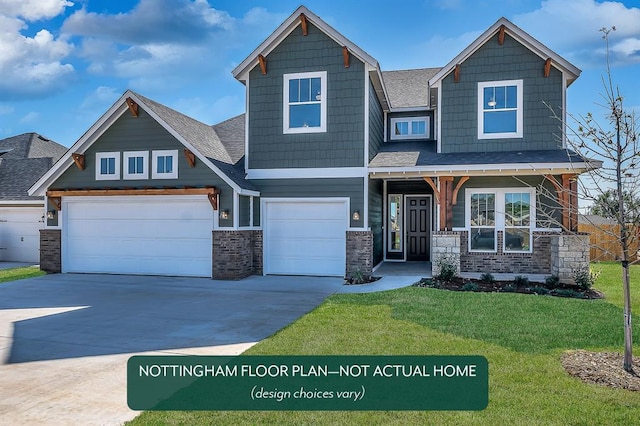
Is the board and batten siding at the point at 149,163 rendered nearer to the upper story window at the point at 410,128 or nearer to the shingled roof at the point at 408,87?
the upper story window at the point at 410,128

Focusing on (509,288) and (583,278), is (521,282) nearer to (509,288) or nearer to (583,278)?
(509,288)

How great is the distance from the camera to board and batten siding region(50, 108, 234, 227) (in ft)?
41.4

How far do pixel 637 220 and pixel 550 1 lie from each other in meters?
9.31

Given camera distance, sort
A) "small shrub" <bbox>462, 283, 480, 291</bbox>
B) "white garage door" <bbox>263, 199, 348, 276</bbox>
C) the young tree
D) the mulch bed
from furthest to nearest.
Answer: "white garage door" <bbox>263, 199, 348, 276</bbox>
"small shrub" <bbox>462, 283, 480, 291</bbox>
the mulch bed
the young tree

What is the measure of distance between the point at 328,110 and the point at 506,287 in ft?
22.2

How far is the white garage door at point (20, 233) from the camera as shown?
1748cm

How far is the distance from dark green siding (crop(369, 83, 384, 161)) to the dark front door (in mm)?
2777

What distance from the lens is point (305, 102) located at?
513 inches

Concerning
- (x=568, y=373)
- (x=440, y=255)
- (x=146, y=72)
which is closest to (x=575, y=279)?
(x=440, y=255)

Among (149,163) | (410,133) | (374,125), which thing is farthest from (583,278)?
(149,163)

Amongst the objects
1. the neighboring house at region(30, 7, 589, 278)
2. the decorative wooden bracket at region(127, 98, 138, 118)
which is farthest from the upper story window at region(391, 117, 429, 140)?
the decorative wooden bracket at region(127, 98, 138, 118)

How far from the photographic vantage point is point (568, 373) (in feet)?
16.2

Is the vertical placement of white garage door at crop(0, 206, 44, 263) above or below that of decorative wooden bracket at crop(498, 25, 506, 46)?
below

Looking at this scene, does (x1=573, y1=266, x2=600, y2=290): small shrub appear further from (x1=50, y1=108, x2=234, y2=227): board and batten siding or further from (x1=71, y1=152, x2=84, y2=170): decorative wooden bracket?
(x1=71, y1=152, x2=84, y2=170): decorative wooden bracket
